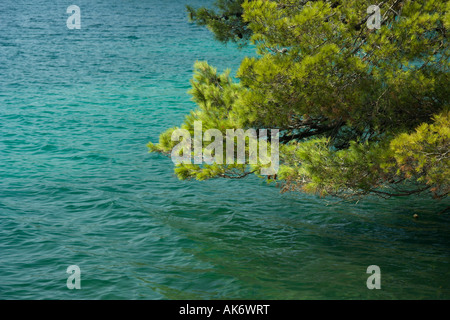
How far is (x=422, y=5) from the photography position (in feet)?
29.7

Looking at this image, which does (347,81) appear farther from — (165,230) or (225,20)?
(225,20)

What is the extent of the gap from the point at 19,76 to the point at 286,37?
27.3 m

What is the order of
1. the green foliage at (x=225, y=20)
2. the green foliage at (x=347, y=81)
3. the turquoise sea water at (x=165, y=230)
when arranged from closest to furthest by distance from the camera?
the green foliage at (x=347, y=81) → the turquoise sea water at (x=165, y=230) → the green foliage at (x=225, y=20)

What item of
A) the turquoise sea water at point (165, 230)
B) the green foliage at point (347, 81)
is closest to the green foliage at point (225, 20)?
the turquoise sea water at point (165, 230)

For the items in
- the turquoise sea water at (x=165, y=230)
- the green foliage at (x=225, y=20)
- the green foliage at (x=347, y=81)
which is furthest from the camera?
the green foliage at (x=225, y=20)

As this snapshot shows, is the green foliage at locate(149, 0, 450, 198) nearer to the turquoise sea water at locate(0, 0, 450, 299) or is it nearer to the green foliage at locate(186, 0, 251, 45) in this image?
the turquoise sea water at locate(0, 0, 450, 299)

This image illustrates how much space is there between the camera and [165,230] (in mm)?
12375

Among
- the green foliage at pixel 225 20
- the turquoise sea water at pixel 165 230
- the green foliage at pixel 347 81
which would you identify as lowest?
the turquoise sea water at pixel 165 230

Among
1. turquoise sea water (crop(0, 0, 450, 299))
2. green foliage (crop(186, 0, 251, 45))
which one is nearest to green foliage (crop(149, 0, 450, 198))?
turquoise sea water (crop(0, 0, 450, 299))

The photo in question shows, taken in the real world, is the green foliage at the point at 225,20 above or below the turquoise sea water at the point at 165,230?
above

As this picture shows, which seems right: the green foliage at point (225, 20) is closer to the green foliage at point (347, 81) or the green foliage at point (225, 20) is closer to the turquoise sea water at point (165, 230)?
the turquoise sea water at point (165, 230)

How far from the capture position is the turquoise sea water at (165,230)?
383 inches

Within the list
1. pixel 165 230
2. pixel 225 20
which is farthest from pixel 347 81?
pixel 225 20

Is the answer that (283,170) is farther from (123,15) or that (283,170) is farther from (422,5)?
(123,15)
